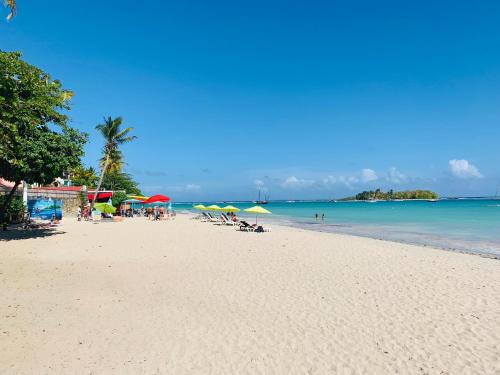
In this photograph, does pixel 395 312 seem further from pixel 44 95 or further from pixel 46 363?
pixel 44 95

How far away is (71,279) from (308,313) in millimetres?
5856

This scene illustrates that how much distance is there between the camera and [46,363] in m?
4.25

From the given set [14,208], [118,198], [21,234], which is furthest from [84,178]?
[21,234]

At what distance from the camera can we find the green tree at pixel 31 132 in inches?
444

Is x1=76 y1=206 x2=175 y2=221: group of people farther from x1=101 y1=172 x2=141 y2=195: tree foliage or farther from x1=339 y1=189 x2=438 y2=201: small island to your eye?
x1=339 y1=189 x2=438 y2=201: small island

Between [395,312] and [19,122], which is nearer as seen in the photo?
[395,312]

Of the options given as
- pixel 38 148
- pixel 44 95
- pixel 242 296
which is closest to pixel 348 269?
pixel 242 296

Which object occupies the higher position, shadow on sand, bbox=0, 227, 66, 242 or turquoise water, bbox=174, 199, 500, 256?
shadow on sand, bbox=0, 227, 66, 242

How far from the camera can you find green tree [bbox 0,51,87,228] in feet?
37.0

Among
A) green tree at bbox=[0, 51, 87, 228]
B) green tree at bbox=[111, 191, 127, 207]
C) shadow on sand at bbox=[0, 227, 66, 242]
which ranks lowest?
shadow on sand at bbox=[0, 227, 66, 242]

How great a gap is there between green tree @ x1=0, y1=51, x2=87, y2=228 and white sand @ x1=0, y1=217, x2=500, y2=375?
3722 mm

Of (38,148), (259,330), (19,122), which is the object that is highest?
(19,122)

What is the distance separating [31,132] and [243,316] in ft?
40.1

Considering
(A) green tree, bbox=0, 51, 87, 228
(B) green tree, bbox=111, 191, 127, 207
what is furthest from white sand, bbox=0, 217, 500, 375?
(B) green tree, bbox=111, 191, 127, 207
